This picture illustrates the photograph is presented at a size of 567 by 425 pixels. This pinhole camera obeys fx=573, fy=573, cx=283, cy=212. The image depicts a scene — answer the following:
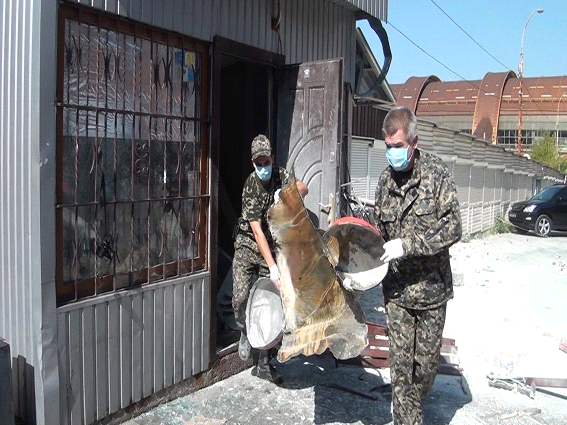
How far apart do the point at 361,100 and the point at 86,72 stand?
398 centimetres

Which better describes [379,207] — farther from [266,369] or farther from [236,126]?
[236,126]

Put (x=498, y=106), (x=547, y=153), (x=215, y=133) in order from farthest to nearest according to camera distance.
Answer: (x=498, y=106), (x=547, y=153), (x=215, y=133)

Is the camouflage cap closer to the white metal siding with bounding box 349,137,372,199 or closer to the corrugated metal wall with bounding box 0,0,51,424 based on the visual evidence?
the corrugated metal wall with bounding box 0,0,51,424

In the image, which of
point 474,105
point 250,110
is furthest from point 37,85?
point 474,105

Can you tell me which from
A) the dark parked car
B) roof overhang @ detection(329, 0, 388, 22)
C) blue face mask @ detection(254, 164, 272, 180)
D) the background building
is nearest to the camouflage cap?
blue face mask @ detection(254, 164, 272, 180)

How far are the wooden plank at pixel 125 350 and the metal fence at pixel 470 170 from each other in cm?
604

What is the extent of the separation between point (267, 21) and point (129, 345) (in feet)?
9.68

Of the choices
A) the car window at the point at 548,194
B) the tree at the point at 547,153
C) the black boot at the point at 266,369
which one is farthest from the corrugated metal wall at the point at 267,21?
the tree at the point at 547,153

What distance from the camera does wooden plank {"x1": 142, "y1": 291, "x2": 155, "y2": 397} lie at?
158 inches

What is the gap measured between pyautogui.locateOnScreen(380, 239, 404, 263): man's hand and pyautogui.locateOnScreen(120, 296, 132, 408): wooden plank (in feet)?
5.74

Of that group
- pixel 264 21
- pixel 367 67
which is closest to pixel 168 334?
pixel 264 21

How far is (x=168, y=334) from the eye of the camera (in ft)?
13.8

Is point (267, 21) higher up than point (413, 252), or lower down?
higher up

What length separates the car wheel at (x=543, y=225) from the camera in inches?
687
